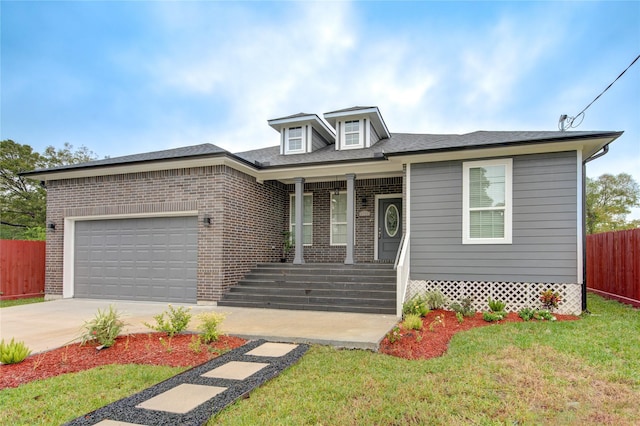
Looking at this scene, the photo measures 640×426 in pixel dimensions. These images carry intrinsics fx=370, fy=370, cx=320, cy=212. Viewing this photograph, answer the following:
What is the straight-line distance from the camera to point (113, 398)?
3336mm

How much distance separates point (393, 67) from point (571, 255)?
9.43m

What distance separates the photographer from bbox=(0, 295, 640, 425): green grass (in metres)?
2.98

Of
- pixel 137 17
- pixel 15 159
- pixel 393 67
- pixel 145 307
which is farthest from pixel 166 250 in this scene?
pixel 15 159

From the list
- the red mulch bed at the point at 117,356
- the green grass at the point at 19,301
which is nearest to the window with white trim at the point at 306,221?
the red mulch bed at the point at 117,356

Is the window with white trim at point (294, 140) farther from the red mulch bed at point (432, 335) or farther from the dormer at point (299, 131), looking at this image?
the red mulch bed at point (432, 335)

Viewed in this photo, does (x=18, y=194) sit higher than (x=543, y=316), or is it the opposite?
(x=18, y=194)

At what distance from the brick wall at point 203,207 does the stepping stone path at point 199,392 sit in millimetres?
4343

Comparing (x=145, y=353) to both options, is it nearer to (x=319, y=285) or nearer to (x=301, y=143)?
(x=319, y=285)

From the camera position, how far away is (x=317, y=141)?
12641 millimetres

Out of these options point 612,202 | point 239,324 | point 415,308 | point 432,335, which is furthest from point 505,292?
point 612,202

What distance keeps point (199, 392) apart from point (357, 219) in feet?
27.3

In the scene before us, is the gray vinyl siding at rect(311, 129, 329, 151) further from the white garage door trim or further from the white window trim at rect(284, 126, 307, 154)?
the white garage door trim

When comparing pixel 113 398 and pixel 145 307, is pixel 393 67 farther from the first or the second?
pixel 113 398

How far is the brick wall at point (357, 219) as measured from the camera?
11.2 m
